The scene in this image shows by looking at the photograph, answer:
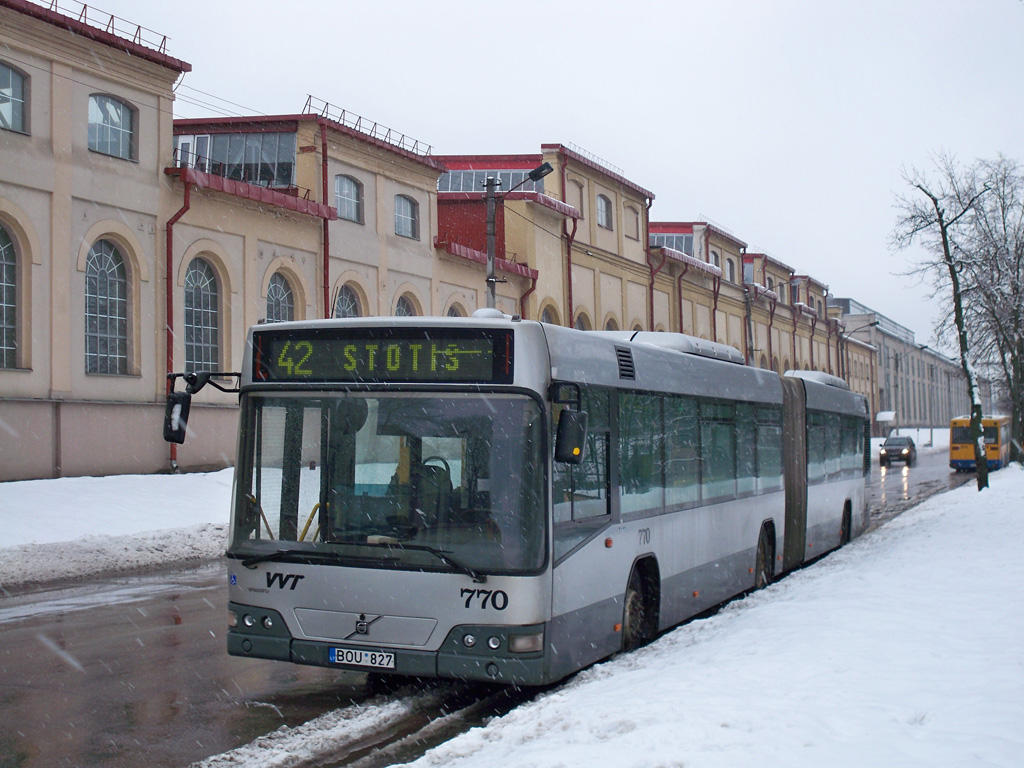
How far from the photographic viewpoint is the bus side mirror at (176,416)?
7.45 meters

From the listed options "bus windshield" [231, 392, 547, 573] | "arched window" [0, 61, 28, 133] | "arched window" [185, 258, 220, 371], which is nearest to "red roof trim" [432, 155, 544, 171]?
"arched window" [185, 258, 220, 371]

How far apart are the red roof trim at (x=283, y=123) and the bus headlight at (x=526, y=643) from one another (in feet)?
79.6

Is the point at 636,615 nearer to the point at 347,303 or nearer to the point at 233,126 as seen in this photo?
the point at 347,303

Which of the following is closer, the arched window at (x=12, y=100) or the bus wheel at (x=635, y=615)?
the bus wheel at (x=635, y=615)

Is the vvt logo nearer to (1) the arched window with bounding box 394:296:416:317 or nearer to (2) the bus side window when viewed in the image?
(2) the bus side window

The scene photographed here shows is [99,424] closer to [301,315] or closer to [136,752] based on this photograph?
[301,315]

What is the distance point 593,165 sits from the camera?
4294 cm

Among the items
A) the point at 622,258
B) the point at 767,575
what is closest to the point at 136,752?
the point at 767,575

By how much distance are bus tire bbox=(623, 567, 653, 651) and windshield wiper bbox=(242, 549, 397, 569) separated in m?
2.56

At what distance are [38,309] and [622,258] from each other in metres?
27.6

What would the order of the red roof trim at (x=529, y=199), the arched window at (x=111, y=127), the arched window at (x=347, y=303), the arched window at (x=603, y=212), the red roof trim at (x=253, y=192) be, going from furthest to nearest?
the arched window at (x=603, y=212) → the red roof trim at (x=529, y=199) → the arched window at (x=347, y=303) → the red roof trim at (x=253, y=192) → the arched window at (x=111, y=127)

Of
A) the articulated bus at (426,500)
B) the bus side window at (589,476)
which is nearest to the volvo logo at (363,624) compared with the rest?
the articulated bus at (426,500)

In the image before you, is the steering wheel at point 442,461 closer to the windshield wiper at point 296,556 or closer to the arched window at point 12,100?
the windshield wiper at point 296,556

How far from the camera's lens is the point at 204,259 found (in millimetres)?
26031
